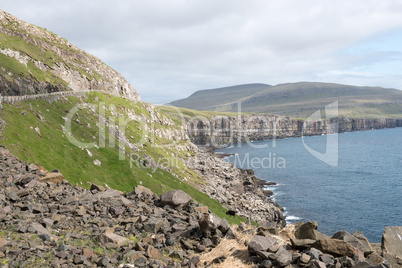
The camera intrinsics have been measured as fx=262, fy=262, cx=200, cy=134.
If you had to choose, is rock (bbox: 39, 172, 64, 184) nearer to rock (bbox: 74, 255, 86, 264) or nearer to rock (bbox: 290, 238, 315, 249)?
rock (bbox: 74, 255, 86, 264)

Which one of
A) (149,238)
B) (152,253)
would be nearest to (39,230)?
(149,238)

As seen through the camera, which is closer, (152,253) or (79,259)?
(79,259)

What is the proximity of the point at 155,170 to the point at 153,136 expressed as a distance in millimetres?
37229

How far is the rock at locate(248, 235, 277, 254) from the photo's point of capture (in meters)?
12.1

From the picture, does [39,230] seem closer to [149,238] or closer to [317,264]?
[149,238]

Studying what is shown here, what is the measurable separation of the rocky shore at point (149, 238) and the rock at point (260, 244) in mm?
46

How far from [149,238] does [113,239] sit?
6.44 feet

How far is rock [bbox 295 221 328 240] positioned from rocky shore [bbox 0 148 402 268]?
0.16 ft

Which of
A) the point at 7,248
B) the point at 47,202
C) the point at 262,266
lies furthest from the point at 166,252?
the point at 47,202

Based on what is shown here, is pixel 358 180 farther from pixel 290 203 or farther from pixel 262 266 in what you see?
pixel 262 266

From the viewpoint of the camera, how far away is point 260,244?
12.2m

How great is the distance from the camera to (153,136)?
11281 centimetres

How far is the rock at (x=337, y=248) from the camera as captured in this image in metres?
11.1

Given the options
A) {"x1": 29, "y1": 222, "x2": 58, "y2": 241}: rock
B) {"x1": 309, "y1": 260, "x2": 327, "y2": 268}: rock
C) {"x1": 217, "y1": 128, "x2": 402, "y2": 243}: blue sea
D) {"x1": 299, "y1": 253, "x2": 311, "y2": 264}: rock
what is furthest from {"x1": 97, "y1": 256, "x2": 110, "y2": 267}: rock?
{"x1": 217, "y1": 128, "x2": 402, "y2": 243}: blue sea
